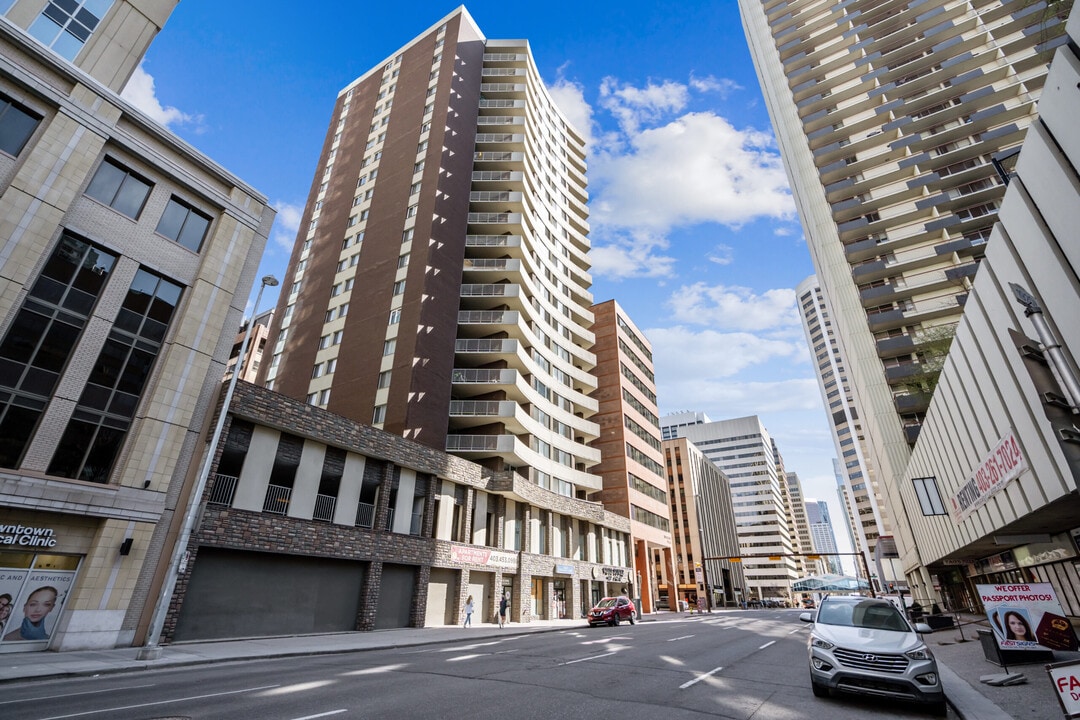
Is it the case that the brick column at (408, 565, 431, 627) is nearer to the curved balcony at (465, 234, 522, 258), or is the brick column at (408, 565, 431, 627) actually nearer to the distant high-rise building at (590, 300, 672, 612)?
the curved balcony at (465, 234, 522, 258)

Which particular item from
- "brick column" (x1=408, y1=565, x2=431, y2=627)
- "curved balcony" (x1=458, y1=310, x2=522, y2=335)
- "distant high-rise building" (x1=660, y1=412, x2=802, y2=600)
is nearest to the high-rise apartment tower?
"curved balcony" (x1=458, y1=310, x2=522, y2=335)

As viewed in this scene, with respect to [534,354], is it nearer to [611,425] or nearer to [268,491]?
[611,425]

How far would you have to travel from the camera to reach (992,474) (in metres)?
13.2

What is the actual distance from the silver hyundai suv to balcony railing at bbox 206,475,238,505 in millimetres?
20917

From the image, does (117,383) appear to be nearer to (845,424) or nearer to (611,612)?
(611,612)

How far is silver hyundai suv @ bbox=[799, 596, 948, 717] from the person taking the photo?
288 inches

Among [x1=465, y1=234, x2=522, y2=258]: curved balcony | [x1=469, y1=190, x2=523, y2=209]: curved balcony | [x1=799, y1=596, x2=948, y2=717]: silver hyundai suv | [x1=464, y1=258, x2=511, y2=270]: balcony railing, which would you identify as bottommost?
[x1=799, y1=596, x2=948, y2=717]: silver hyundai suv

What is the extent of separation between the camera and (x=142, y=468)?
17.8 meters

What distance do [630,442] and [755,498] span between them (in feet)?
364

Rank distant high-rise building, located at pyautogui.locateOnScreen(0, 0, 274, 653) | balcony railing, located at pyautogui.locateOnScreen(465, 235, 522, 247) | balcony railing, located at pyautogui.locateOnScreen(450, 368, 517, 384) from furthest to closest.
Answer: balcony railing, located at pyautogui.locateOnScreen(465, 235, 522, 247) < balcony railing, located at pyautogui.locateOnScreen(450, 368, 517, 384) < distant high-rise building, located at pyautogui.locateOnScreen(0, 0, 274, 653)

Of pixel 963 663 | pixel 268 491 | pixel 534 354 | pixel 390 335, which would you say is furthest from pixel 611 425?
pixel 963 663

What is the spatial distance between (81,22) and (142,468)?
22.7 metres

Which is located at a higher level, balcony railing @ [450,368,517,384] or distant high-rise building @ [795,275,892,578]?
distant high-rise building @ [795,275,892,578]

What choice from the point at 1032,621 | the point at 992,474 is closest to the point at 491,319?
the point at 992,474
